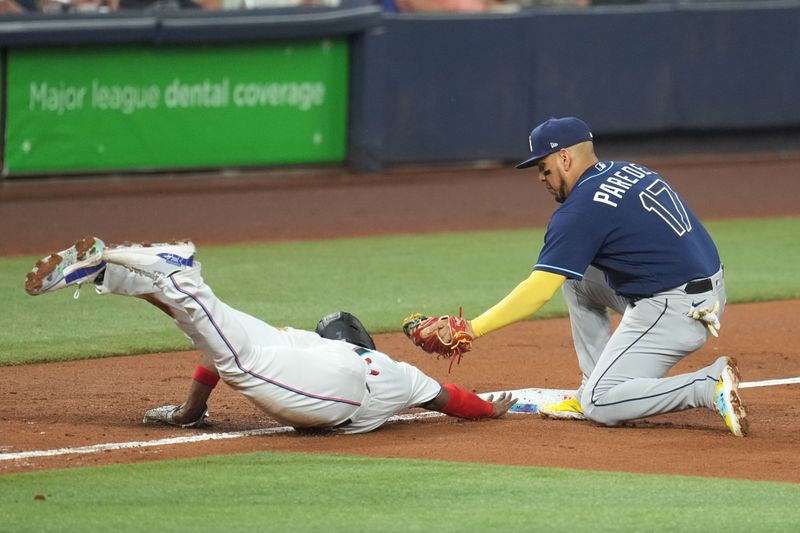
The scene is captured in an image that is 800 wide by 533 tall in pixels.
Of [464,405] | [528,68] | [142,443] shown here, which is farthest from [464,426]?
[528,68]

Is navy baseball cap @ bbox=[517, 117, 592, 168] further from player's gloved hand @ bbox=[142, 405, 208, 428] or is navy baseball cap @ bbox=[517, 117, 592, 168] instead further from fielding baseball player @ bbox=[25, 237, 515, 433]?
player's gloved hand @ bbox=[142, 405, 208, 428]

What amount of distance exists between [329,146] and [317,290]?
235 inches

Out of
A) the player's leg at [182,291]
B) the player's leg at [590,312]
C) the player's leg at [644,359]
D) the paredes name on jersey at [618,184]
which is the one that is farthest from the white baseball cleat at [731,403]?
the player's leg at [182,291]

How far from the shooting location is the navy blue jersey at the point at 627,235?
5492mm

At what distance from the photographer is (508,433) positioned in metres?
5.57

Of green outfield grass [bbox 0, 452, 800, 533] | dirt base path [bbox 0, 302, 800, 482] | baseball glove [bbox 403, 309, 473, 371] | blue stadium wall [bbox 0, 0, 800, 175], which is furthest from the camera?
blue stadium wall [bbox 0, 0, 800, 175]

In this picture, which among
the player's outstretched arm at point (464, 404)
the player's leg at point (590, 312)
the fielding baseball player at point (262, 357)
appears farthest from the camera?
the player's leg at point (590, 312)

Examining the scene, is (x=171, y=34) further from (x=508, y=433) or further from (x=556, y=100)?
(x=508, y=433)

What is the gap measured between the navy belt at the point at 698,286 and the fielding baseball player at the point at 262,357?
0.91 m

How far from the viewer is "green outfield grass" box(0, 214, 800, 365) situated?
307 inches

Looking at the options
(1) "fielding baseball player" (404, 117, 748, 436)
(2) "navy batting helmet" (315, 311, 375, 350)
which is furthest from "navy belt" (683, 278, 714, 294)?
(2) "navy batting helmet" (315, 311, 375, 350)

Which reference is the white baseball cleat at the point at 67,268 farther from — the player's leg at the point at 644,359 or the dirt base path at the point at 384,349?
the player's leg at the point at 644,359

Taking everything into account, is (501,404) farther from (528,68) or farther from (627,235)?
(528,68)

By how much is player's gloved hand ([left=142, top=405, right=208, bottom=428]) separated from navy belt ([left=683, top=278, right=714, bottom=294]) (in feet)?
6.74
